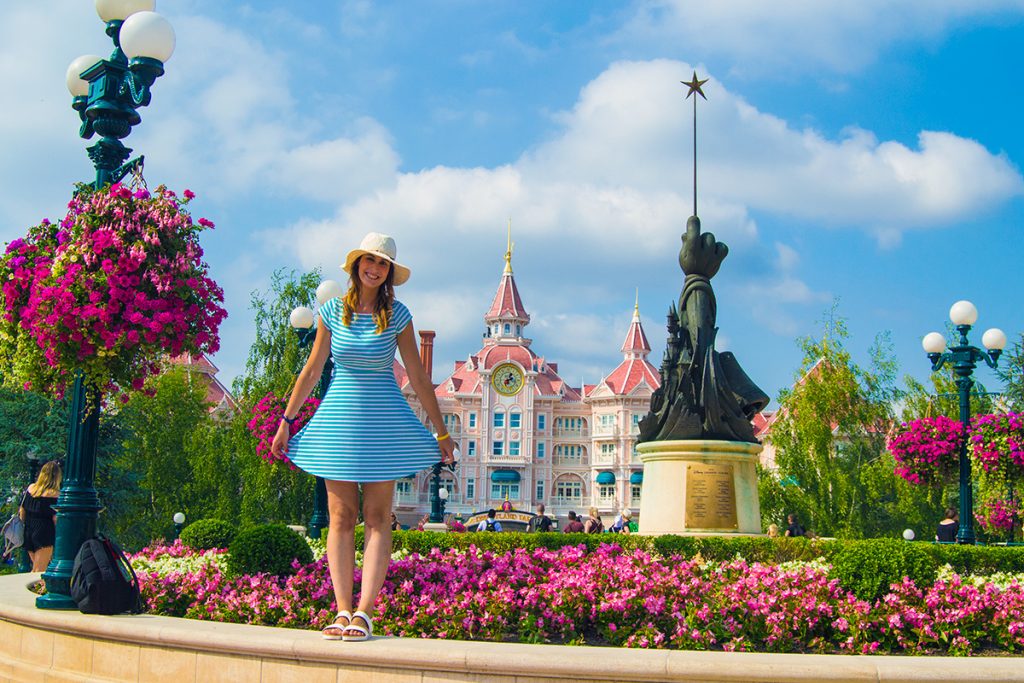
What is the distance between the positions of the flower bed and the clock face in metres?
76.6

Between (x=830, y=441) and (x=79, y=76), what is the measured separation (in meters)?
31.9

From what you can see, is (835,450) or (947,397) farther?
(835,450)

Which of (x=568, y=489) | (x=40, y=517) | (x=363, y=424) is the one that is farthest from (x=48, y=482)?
(x=568, y=489)

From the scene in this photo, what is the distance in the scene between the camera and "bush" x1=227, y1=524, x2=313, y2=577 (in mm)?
7879

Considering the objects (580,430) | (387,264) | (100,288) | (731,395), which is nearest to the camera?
(387,264)

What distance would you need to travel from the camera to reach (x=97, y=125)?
28.4 ft

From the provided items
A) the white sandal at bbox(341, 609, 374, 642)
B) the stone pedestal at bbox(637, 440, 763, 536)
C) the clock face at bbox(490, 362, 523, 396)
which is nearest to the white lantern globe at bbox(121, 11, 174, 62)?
the white sandal at bbox(341, 609, 374, 642)

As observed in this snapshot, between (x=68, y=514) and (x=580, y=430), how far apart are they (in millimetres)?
79021

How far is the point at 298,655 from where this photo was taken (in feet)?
18.8

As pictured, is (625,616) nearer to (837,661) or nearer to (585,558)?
(837,661)

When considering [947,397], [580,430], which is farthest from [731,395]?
[580,430]

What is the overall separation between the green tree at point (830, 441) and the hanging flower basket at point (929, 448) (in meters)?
16.3

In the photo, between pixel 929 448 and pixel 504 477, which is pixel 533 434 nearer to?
pixel 504 477

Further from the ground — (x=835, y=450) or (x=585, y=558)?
(x=835, y=450)
